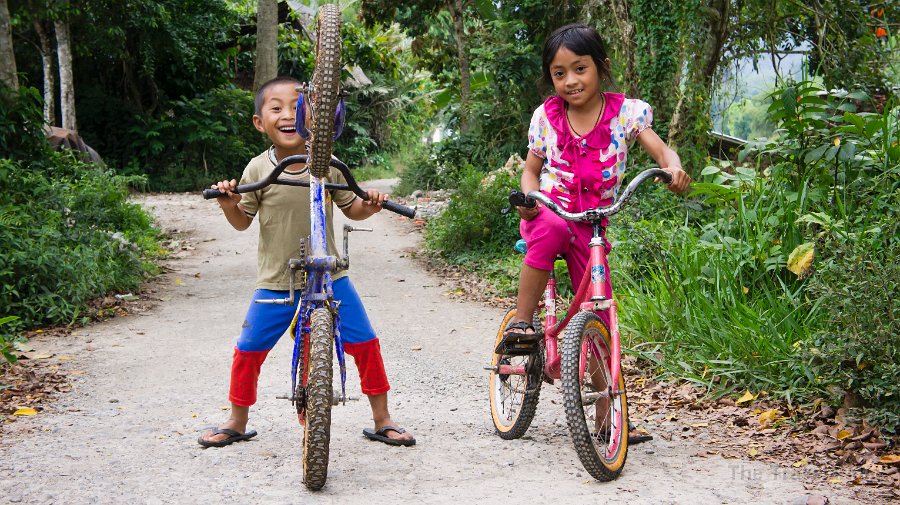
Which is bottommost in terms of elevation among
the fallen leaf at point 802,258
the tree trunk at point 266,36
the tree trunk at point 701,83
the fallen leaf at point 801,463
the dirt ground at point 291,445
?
the dirt ground at point 291,445

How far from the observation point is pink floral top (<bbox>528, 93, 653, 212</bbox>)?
3.94 m

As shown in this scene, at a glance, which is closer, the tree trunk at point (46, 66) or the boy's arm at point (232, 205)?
the boy's arm at point (232, 205)

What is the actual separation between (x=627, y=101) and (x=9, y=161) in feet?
24.0

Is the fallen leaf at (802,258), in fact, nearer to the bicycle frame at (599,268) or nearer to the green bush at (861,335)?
the green bush at (861,335)

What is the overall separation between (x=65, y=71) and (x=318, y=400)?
17214 millimetres

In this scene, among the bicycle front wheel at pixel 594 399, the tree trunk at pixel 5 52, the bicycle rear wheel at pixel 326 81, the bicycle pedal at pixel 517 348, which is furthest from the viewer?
the tree trunk at pixel 5 52

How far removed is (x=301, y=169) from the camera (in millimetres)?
4078

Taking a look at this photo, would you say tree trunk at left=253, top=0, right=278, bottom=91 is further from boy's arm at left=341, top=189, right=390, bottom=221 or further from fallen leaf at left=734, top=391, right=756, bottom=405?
fallen leaf at left=734, top=391, right=756, bottom=405

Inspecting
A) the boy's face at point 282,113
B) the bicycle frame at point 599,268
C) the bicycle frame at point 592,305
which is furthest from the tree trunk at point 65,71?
the bicycle frame at point 599,268

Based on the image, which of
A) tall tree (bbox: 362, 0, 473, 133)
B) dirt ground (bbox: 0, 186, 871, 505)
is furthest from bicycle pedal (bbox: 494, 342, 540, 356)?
tall tree (bbox: 362, 0, 473, 133)

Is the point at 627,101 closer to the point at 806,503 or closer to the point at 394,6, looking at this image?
the point at 806,503

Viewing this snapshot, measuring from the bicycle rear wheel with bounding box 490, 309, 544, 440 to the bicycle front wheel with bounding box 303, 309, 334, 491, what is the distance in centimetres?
107

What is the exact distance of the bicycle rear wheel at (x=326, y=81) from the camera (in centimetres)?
335

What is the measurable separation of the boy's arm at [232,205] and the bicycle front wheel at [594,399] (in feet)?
4.98
